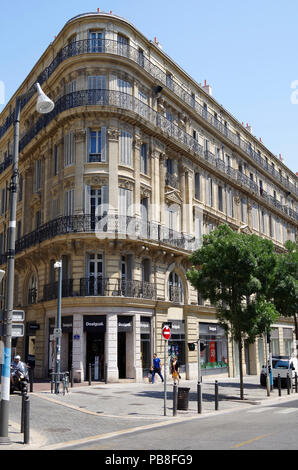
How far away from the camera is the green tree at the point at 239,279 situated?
20734 millimetres

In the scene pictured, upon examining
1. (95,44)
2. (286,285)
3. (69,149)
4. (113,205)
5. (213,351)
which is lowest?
(213,351)

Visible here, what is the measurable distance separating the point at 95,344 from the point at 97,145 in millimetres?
11029

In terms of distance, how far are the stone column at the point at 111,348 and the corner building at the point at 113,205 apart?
52 millimetres

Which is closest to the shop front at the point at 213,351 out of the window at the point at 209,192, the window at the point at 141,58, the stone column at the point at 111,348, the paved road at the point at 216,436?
the stone column at the point at 111,348

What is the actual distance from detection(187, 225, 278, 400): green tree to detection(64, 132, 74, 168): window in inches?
402

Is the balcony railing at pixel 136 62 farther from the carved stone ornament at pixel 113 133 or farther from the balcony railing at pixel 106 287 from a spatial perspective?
the balcony railing at pixel 106 287

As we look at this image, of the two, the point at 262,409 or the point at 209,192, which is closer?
the point at 262,409

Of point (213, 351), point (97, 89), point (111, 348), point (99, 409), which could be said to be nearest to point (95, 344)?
point (111, 348)

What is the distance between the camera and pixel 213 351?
1316 inches

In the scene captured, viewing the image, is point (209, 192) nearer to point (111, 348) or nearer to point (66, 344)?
point (111, 348)

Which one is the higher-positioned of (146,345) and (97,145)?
(97,145)

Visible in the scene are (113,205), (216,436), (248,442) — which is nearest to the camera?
(248,442)

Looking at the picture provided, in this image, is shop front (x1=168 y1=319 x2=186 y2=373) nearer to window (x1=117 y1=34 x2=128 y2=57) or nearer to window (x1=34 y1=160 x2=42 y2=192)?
window (x1=34 y1=160 x2=42 y2=192)
